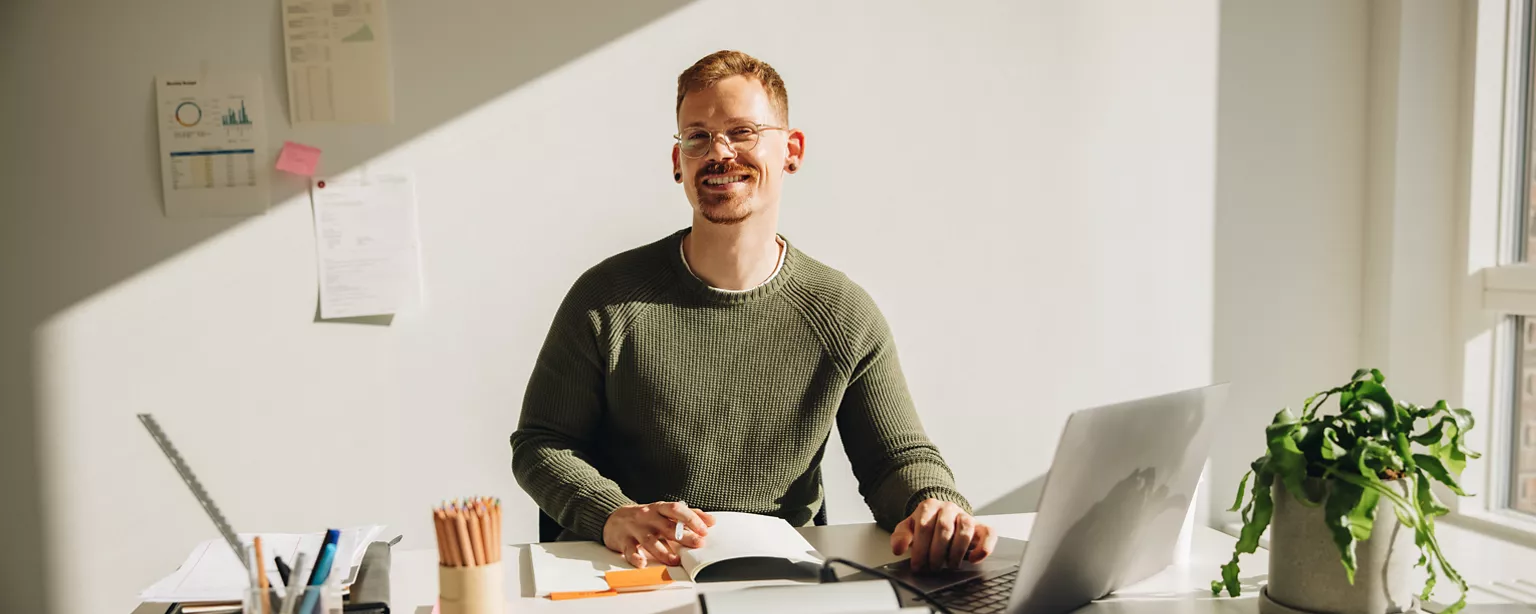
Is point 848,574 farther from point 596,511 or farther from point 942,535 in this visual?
point 596,511

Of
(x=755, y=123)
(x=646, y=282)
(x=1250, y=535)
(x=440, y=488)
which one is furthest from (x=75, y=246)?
(x=1250, y=535)

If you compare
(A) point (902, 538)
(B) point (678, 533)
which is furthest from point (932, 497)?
(B) point (678, 533)

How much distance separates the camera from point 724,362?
6.01ft

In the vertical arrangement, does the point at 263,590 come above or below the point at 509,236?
below

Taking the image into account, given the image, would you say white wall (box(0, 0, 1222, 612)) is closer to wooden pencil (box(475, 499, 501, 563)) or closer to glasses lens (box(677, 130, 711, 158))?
glasses lens (box(677, 130, 711, 158))

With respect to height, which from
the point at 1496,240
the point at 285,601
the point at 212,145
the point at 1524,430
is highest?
the point at 212,145

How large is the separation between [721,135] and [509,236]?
104 cm

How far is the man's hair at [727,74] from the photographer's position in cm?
180

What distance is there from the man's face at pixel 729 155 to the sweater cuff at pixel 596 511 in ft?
1.50

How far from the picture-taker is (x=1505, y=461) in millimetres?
2691

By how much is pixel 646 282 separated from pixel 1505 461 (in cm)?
207

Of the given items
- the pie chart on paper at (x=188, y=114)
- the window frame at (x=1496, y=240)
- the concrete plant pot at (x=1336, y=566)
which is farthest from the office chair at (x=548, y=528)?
the window frame at (x=1496, y=240)

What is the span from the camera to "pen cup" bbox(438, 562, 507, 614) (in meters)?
1.13

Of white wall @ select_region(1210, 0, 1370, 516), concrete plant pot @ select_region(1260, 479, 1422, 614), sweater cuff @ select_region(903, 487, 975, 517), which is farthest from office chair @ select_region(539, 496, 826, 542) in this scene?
white wall @ select_region(1210, 0, 1370, 516)
